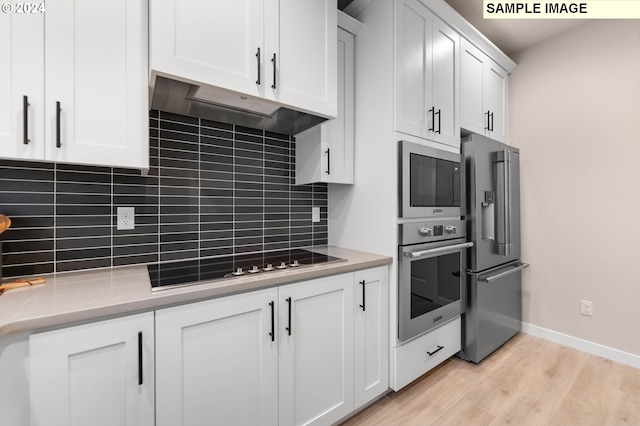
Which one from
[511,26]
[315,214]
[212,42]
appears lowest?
[315,214]

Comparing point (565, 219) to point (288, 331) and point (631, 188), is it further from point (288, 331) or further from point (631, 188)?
point (288, 331)

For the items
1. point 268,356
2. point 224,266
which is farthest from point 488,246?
point 224,266

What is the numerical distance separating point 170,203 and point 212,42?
0.84 m

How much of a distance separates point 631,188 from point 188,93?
314 centimetres

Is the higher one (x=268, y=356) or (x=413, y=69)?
(x=413, y=69)

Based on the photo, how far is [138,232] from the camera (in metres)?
1.47

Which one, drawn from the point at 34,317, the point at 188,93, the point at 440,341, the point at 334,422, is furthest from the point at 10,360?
the point at 440,341

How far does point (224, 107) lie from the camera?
58.3 inches

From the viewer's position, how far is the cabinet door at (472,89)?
2.20m

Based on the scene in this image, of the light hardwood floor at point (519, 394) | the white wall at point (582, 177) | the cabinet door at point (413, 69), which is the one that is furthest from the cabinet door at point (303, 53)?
the white wall at point (582, 177)

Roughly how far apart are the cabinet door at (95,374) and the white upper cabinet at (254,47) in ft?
3.12

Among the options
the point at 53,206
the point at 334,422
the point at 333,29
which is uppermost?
the point at 333,29

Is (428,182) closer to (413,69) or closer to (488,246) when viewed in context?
(413,69)

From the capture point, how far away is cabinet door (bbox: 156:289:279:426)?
39.4 inches
